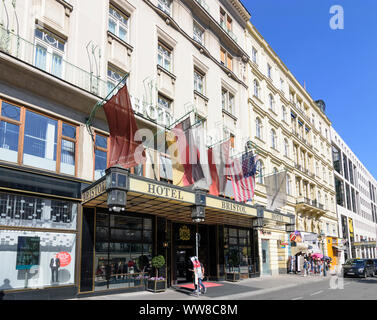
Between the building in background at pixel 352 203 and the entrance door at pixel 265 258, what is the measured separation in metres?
24.0

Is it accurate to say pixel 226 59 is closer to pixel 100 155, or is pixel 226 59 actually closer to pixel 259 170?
pixel 259 170

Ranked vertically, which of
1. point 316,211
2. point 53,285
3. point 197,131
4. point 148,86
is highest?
point 148,86

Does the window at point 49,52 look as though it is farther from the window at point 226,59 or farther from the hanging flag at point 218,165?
the window at point 226,59

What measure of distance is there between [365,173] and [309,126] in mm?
46103

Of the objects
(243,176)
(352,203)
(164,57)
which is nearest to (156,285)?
(243,176)

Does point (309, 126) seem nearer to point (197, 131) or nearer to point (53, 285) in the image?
point (197, 131)

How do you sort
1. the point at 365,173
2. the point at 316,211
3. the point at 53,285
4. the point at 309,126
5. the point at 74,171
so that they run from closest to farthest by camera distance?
the point at 53,285 → the point at 74,171 → the point at 316,211 → the point at 309,126 → the point at 365,173

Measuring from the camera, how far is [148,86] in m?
18.8

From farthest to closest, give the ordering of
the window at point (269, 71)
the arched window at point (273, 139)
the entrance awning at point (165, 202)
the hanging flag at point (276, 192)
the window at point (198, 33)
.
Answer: the window at point (269, 71)
the arched window at point (273, 139)
the window at point (198, 33)
the hanging flag at point (276, 192)
the entrance awning at point (165, 202)

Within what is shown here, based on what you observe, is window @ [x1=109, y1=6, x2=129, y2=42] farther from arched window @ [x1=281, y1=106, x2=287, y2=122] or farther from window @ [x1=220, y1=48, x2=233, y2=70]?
arched window @ [x1=281, y1=106, x2=287, y2=122]

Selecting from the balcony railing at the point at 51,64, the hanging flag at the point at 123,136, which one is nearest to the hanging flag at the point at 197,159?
the hanging flag at the point at 123,136

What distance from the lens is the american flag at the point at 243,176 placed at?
21.0 meters

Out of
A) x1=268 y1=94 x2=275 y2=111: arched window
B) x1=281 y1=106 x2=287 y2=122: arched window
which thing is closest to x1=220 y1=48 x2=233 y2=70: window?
x1=268 y1=94 x2=275 y2=111: arched window

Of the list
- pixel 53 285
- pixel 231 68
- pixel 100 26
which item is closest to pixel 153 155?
pixel 100 26
